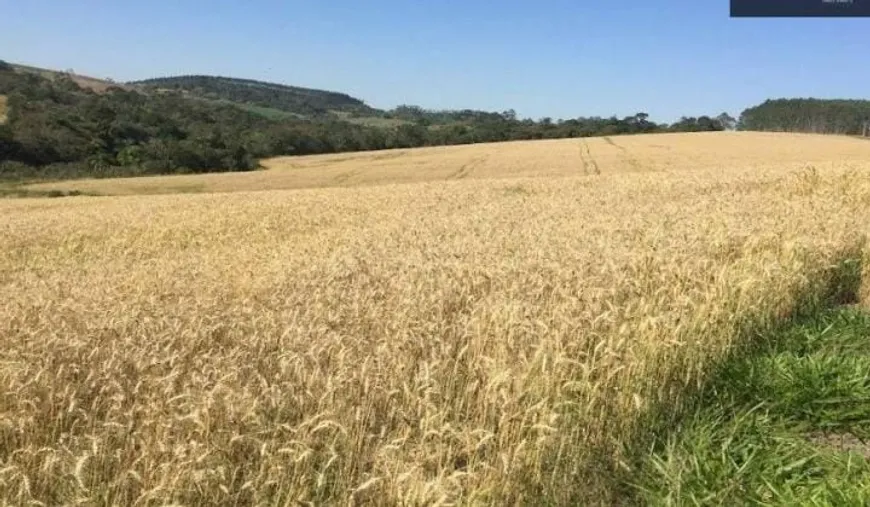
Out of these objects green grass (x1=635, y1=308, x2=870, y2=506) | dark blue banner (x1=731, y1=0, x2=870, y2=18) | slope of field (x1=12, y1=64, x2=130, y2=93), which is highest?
slope of field (x1=12, y1=64, x2=130, y2=93)

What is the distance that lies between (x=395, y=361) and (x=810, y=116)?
188 m

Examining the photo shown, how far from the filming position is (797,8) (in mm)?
24781

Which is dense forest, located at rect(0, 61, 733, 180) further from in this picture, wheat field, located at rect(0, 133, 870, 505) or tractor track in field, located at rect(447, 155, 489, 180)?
wheat field, located at rect(0, 133, 870, 505)

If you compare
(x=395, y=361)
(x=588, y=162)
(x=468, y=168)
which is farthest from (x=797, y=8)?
(x=468, y=168)

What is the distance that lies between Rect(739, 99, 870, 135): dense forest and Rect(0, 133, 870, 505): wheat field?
156 metres

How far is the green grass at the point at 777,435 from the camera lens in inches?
150

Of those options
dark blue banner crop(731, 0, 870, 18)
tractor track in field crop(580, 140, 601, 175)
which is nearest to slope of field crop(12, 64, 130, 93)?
tractor track in field crop(580, 140, 601, 175)

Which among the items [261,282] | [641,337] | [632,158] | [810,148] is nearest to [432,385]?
[641,337]

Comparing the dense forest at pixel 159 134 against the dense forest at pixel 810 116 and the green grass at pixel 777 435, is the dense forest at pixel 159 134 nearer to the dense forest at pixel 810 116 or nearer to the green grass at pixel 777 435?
the dense forest at pixel 810 116

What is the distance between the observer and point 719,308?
5.74m

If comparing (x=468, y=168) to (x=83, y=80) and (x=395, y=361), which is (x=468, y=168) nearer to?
(x=395, y=361)

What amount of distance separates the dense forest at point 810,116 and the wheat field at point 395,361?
15557 cm

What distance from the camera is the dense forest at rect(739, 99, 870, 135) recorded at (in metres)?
153

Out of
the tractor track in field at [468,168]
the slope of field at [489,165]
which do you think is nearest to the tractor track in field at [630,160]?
the slope of field at [489,165]
